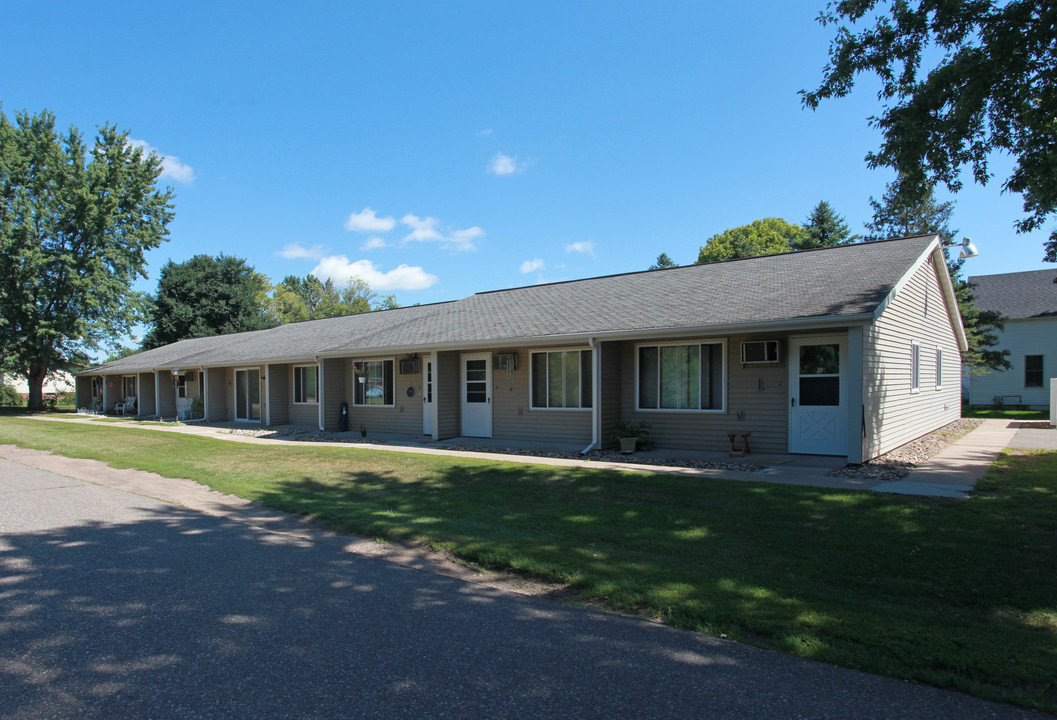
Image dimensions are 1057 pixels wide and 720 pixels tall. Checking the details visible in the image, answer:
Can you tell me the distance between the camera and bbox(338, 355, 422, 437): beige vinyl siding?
17578mm

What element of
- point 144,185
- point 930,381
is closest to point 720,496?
point 930,381

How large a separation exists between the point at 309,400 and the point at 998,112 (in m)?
19.9

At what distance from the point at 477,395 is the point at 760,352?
7423 millimetres

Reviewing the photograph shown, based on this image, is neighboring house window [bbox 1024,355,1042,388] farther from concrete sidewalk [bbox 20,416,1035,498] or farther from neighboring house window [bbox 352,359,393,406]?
neighboring house window [bbox 352,359,393,406]

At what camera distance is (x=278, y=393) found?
22.2m

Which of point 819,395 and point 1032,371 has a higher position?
point 1032,371

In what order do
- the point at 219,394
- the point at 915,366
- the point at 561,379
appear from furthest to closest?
the point at 219,394 → the point at 561,379 → the point at 915,366

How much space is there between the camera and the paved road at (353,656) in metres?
3.18

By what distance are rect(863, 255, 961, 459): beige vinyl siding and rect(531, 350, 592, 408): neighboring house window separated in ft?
18.7

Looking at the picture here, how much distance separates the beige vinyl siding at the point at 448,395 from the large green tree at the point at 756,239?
38.4m

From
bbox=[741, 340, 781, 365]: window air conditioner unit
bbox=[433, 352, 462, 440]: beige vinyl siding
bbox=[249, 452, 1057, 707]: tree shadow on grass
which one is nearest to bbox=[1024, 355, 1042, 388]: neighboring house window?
bbox=[741, 340, 781, 365]: window air conditioner unit

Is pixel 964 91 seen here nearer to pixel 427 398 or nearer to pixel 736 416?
pixel 736 416

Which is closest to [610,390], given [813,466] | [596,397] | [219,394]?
[596,397]

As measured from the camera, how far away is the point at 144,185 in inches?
1340
